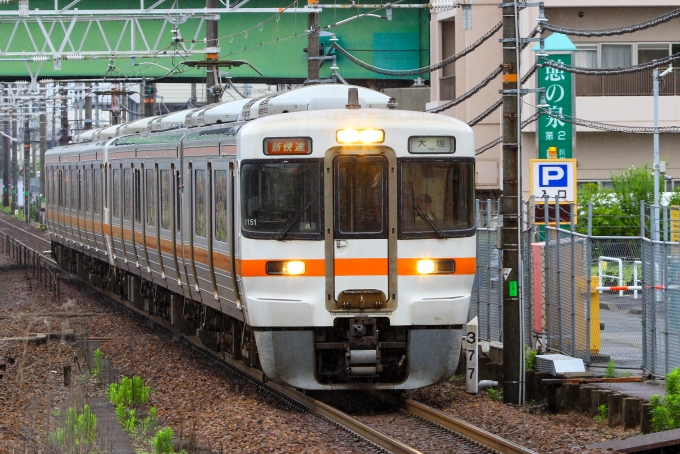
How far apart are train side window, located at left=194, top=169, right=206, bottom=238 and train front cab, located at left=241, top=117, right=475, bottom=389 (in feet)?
7.84

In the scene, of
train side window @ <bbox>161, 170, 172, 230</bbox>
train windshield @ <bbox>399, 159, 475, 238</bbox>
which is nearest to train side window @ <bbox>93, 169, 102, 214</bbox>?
train side window @ <bbox>161, 170, 172, 230</bbox>

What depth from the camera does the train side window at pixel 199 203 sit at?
44.7 feet

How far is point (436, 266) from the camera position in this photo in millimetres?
11312

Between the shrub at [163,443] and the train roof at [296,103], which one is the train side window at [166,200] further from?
the shrub at [163,443]

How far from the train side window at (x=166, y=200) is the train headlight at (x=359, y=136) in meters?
4.85

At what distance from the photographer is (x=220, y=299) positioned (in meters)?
13.2

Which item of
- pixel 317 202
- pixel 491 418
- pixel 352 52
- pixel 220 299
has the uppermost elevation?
pixel 352 52

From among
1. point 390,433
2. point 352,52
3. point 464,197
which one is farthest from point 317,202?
point 352,52

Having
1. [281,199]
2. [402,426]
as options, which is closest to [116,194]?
[281,199]

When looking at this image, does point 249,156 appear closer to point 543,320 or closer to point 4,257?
point 543,320

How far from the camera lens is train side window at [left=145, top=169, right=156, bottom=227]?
16750mm

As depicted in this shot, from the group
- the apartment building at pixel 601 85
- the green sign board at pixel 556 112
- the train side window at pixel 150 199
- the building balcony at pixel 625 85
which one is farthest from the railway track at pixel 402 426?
the building balcony at pixel 625 85

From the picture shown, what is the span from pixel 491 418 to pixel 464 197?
198cm

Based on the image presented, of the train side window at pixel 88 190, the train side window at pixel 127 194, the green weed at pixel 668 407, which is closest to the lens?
the green weed at pixel 668 407
